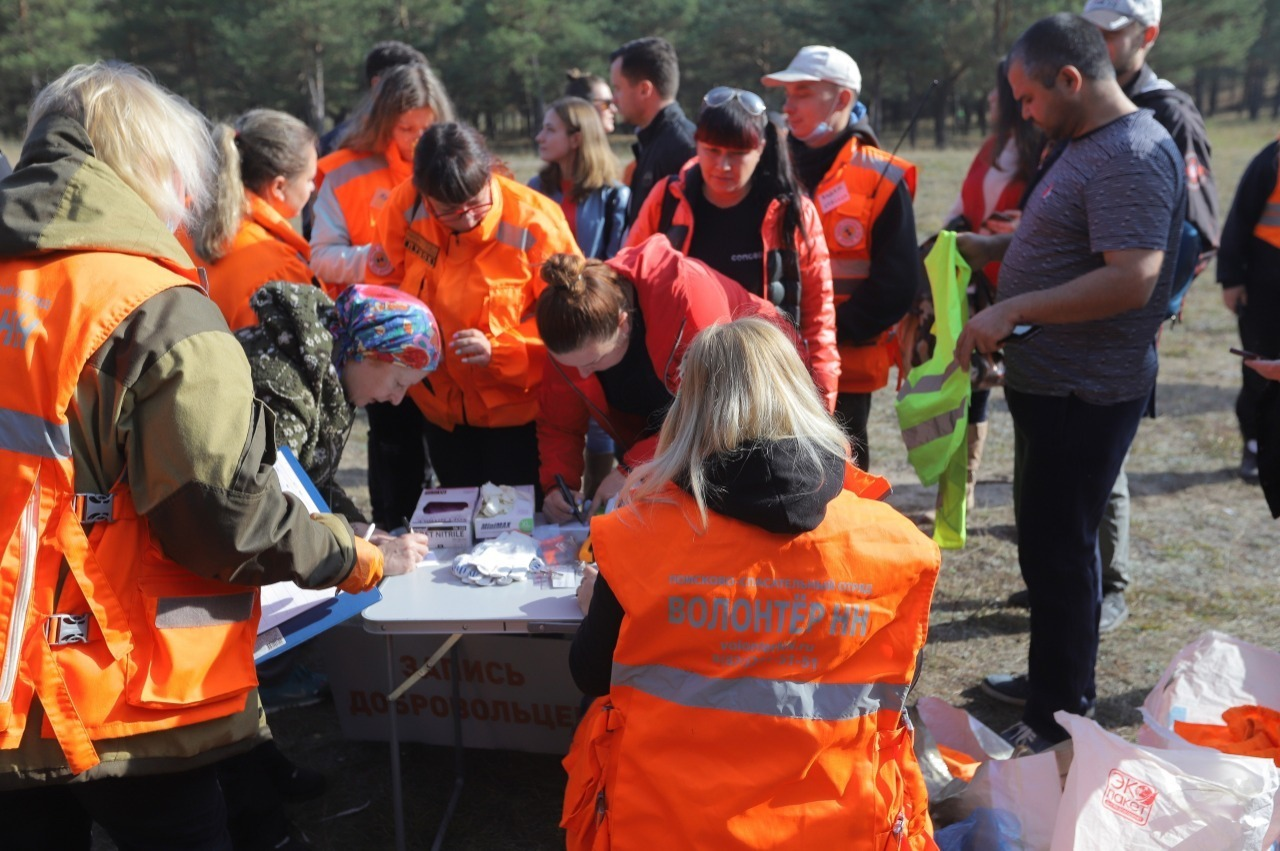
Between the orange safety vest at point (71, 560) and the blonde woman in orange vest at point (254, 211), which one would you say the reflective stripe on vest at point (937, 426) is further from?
the orange safety vest at point (71, 560)

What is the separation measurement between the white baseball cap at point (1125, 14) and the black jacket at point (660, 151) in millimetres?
1620

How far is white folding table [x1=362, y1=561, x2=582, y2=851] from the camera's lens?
7.22 feet

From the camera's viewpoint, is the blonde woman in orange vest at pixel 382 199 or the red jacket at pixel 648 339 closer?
the red jacket at pixel 648 339

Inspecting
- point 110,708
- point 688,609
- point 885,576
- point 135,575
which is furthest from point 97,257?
point 885,576

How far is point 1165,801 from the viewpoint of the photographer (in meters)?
1.96

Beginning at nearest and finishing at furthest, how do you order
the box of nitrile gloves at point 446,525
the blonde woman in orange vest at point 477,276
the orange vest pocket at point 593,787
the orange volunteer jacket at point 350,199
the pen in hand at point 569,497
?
the orange vest pocket at point 593,787 < the box of nitrile gloves at point 446,525 < the pen in hand at point 569,497 < the blonde woman in orange vest at point 477,276 < the orange volunteer jacket at point 350,199

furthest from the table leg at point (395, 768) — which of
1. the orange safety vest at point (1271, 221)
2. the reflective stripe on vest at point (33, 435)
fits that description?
the orange safety vest at point (1271, 221)

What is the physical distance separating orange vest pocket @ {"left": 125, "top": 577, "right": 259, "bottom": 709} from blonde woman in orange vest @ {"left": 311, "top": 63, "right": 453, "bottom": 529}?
198cm

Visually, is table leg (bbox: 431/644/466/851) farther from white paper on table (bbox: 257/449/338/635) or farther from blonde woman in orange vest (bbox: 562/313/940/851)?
blonde woman in orange vest (bbox: 562/313/940/851)

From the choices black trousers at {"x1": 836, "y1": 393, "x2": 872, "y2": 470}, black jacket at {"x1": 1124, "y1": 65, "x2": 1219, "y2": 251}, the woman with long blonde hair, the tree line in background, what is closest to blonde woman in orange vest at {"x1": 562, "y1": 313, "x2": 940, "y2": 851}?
black trousers at {"x1": 836, "y1": 393, "x2": 872, "y2": 470}

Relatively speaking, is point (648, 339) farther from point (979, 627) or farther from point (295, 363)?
point (979, 627)

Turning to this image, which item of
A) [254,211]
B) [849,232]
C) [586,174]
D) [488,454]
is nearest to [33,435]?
[254,211]

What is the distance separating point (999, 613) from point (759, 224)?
5.67 feet

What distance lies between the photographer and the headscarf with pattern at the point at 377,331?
7.88 ft
